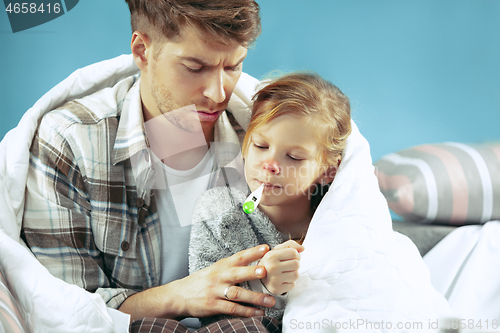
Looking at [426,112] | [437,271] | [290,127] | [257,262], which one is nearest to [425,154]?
[426,112]

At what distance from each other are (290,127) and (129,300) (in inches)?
22.1

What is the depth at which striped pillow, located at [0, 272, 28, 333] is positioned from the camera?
2.45ft

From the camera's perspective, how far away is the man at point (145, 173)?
0.95 meters

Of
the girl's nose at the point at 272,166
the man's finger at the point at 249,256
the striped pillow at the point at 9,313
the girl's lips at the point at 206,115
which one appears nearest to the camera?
the striped pillow at the point at 9,313

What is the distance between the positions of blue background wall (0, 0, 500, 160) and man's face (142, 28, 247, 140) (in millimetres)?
182

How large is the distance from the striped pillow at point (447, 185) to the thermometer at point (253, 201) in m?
0.44

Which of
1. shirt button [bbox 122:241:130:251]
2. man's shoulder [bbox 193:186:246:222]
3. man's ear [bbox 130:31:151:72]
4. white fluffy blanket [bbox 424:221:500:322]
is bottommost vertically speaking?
white fluffy blanket [bbox 424:221:500:322]

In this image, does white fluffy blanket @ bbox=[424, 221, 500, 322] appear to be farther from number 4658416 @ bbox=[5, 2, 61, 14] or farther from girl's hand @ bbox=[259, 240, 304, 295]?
number 4658416 @ bbox=[5, 2, 61, 14]

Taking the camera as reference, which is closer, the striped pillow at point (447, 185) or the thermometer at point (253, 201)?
the thermometer at point (253, 201)

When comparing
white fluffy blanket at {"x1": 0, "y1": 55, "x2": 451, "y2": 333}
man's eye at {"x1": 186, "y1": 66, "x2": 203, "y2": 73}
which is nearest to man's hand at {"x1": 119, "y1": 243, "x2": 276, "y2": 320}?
white fluffy blanket at {"x1": 0, "y1": 55, "x2": 451, "y2": 333}

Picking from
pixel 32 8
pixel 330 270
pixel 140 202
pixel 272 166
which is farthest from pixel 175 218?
pixel 32 8

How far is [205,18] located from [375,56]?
58 centimetres

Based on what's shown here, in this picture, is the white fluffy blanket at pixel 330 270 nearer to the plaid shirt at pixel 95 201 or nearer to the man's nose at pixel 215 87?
the plaid shirt at pixel 95 201

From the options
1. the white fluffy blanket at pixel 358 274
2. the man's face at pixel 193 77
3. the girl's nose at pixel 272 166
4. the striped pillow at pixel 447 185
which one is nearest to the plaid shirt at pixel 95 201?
the man's face at pixel 193 77
